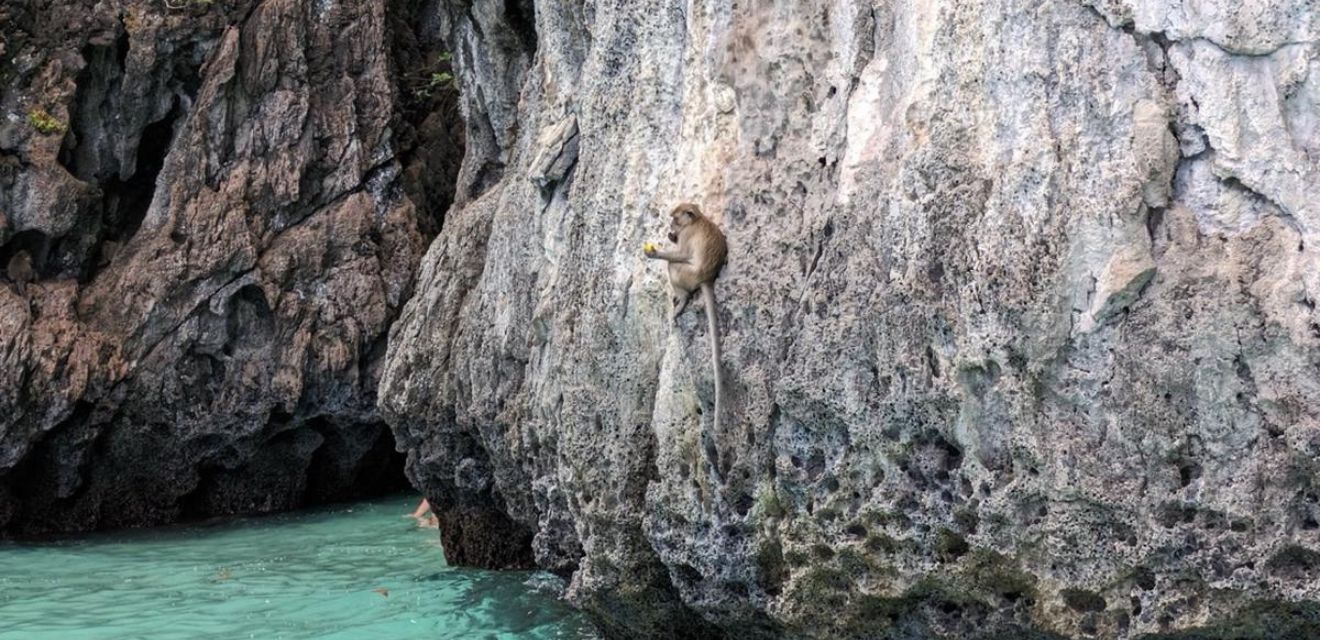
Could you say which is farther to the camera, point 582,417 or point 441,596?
point 441,596

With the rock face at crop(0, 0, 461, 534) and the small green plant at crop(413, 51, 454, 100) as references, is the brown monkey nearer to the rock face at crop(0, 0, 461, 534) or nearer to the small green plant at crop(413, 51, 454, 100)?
the rock face at crop(0, 0, 461, 534)

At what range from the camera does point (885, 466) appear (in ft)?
20.8

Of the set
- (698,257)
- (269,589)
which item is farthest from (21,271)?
(698,257)

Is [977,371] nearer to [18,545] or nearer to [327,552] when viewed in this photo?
[327,552]

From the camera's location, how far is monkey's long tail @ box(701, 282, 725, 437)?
22.8ft

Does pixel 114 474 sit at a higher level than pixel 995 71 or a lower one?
lower

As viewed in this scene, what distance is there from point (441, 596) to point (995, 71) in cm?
658

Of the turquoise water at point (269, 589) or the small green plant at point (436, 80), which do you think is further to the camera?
the small green plant at point (436, 80)

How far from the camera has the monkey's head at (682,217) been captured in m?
7.05

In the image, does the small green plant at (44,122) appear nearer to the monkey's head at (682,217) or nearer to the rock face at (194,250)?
the rock face at (194,250)

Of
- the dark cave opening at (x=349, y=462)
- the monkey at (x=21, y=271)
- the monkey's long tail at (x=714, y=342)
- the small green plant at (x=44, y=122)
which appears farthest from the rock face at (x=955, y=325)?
the dark cave opening at (x=349, y=462)

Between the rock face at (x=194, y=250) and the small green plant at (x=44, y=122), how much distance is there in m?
0.02

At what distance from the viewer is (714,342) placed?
696cm

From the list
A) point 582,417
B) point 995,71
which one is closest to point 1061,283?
point 995,71
